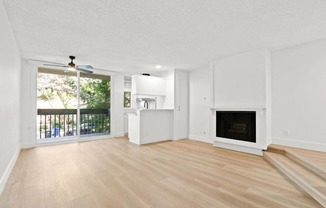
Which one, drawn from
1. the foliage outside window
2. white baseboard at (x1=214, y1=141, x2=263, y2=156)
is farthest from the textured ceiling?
the foliage outside window

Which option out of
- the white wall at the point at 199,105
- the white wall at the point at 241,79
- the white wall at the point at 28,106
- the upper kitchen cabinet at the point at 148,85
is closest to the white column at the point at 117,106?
the upper kitchen cabinet at the point at 148,85

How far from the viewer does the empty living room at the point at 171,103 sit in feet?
6.73

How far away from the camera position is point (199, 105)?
541 cm

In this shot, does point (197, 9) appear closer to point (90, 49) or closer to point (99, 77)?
point (90, 49)

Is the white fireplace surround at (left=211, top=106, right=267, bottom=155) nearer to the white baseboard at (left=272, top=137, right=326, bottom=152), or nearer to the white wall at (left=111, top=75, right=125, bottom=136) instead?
the white baseboard at (left=272, top=137, right=326, bottom=152)

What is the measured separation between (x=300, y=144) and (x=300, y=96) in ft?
3.40

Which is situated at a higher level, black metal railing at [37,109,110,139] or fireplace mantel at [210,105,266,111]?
fireplace mantel at [210,105,266,111]

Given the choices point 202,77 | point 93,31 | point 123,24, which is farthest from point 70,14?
point 202,77

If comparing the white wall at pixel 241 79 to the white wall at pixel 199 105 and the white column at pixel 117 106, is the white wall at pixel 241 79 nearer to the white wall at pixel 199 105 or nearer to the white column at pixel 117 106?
the white wall at pixel 199 105

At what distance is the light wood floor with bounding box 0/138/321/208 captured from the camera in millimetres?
1858

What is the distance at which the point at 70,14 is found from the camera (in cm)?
223

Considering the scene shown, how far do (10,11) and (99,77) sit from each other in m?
3.69

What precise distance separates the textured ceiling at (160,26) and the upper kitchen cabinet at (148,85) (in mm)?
1407

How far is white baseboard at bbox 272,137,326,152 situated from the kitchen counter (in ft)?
10.00
